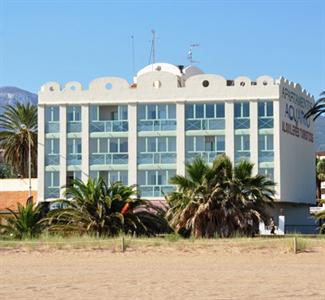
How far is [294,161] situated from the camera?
65312mm

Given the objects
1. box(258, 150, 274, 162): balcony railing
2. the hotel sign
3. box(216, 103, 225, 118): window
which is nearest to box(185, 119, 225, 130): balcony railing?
box(216, 103, 225, 118): window

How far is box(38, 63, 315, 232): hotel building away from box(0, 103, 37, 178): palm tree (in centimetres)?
1040

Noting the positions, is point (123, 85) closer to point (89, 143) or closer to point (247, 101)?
point (89, 143)

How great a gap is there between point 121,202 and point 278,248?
29.0 ft

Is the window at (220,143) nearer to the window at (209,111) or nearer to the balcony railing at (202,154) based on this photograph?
the balcony railing at (202,154)

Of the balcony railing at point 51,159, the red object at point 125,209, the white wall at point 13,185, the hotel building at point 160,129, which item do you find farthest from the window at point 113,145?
the red object at point 125,209

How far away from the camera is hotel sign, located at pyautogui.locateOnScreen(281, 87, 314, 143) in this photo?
6253 centimetres

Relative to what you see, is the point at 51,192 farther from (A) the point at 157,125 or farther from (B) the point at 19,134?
(B) the point at 19,134

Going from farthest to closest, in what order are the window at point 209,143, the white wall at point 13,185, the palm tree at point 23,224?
1. the white wall at point 13,185
2. the window at point 209,143
3. the palm tree at point 23,224

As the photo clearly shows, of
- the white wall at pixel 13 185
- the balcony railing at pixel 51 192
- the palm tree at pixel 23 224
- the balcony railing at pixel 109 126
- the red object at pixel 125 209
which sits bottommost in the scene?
the palm tree at pixel 23 224

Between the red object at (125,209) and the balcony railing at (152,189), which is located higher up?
the balcony railing at (152,189)

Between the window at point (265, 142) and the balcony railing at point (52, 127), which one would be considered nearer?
the window at point (265, 142)

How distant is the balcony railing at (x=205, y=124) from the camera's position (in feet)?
201

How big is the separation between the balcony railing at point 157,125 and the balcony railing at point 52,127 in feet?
21.0
